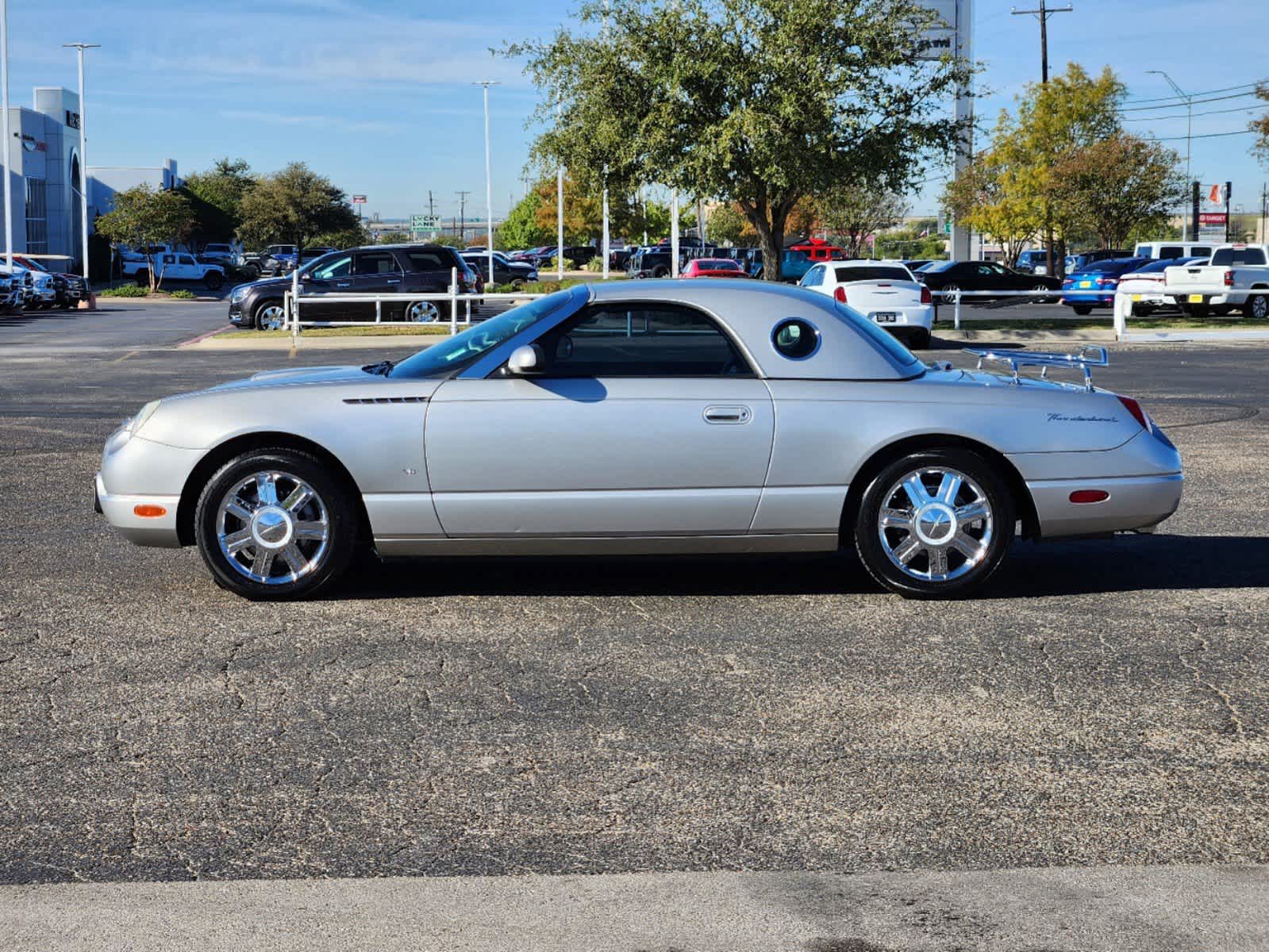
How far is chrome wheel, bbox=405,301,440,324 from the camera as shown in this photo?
30.4 m

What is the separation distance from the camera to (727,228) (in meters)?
128

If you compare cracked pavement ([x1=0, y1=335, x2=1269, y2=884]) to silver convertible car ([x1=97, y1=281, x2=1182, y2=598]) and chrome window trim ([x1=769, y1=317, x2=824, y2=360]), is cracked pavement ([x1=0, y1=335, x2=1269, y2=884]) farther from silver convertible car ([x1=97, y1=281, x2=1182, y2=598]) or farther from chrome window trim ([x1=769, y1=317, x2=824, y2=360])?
chrome window trim ([x1=769, y1=317, x2=824, y2=360])

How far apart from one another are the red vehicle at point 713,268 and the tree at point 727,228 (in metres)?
57.0

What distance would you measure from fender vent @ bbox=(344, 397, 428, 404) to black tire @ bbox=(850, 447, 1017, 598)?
206 cm

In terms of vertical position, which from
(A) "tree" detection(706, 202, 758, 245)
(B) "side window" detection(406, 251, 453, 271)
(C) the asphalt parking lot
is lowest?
(C) the asphalt parking lot

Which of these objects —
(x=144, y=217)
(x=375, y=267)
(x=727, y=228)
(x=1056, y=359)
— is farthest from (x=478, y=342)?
(x=727, y=228)

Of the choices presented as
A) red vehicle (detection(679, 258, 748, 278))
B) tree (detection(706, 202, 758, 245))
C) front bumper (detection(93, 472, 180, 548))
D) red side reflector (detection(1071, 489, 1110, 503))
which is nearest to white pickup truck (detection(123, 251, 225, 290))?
red vehicle (detection(679, 258, 748, 278))

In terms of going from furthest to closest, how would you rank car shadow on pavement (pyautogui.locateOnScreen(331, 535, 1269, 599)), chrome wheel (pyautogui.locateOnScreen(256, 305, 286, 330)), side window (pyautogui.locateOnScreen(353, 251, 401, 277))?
chrome wheel (pyautogui.locateOnScreen(256, 305, 286, 330)), side window (pyautogui.locateOnScreen(353, 251, 401, 277)), car shadow on pavement (pyautogui.locateOnScreen(331, 535, 1269, 599))

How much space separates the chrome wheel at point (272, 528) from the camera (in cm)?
698

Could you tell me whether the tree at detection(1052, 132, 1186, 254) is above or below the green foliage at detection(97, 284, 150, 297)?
above

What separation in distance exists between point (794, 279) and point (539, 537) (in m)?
47.7

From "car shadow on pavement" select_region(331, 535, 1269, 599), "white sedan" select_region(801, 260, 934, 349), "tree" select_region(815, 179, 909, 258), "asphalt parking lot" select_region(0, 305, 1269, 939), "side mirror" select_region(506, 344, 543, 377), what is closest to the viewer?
"asphalt parking lot" select_region(0, 305, 1269, 939)

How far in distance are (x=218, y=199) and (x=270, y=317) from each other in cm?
8558

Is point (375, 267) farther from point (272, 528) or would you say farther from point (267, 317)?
point (272, 528)
